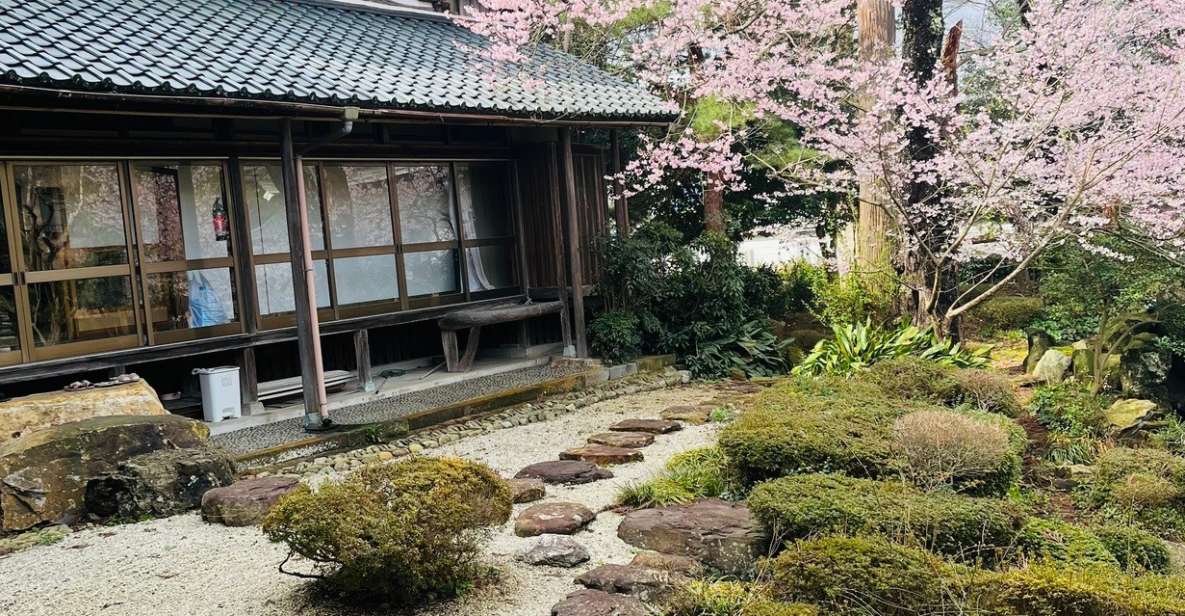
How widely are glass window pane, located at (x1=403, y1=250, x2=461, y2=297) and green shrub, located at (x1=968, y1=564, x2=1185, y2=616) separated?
7.91 meters

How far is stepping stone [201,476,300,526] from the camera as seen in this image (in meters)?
5.49

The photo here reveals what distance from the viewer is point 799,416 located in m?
5.73

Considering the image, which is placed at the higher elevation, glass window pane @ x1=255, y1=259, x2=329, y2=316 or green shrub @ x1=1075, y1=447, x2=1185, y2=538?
glass window pane @ x1=255, y1=259, x2=329, y2=316

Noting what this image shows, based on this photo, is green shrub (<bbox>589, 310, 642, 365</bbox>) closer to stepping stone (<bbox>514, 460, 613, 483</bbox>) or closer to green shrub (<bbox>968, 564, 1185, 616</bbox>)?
stepping stone (<bbox>514, 460, 613, 483</bbox>)

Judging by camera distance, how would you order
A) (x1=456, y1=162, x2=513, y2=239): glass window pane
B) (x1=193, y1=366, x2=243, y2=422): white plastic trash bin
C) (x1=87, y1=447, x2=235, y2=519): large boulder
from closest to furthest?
(x1=87, y1=447, x2=235, y2=519): large boulder, (x1=193, y1=366, x2=243, y2=422): white plastic trash bin, (x1=456, y1=162, x2=513, y2=239): glass window pane

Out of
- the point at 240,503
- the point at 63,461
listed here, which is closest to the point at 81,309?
the point at 63,461

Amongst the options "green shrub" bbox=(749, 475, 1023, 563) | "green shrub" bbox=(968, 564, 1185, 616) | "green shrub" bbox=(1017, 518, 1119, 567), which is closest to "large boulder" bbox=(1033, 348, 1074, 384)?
"green shrub" bbox=(1017, 518, 1119, 567)

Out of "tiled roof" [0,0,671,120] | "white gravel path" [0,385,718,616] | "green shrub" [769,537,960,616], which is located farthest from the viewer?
"tiled roof" [0,0,671,120]

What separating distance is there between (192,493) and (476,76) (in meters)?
5.71

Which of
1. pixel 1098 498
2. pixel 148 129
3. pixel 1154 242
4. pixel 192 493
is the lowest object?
pixel 1098 498

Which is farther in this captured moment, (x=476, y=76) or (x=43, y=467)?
(x=476, y=76)

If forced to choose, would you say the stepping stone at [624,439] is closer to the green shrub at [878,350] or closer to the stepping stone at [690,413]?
the stepping stone at [690,413]

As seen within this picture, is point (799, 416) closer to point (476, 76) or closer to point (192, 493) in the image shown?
point (192, 493)

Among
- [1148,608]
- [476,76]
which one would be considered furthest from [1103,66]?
[1148,608]
